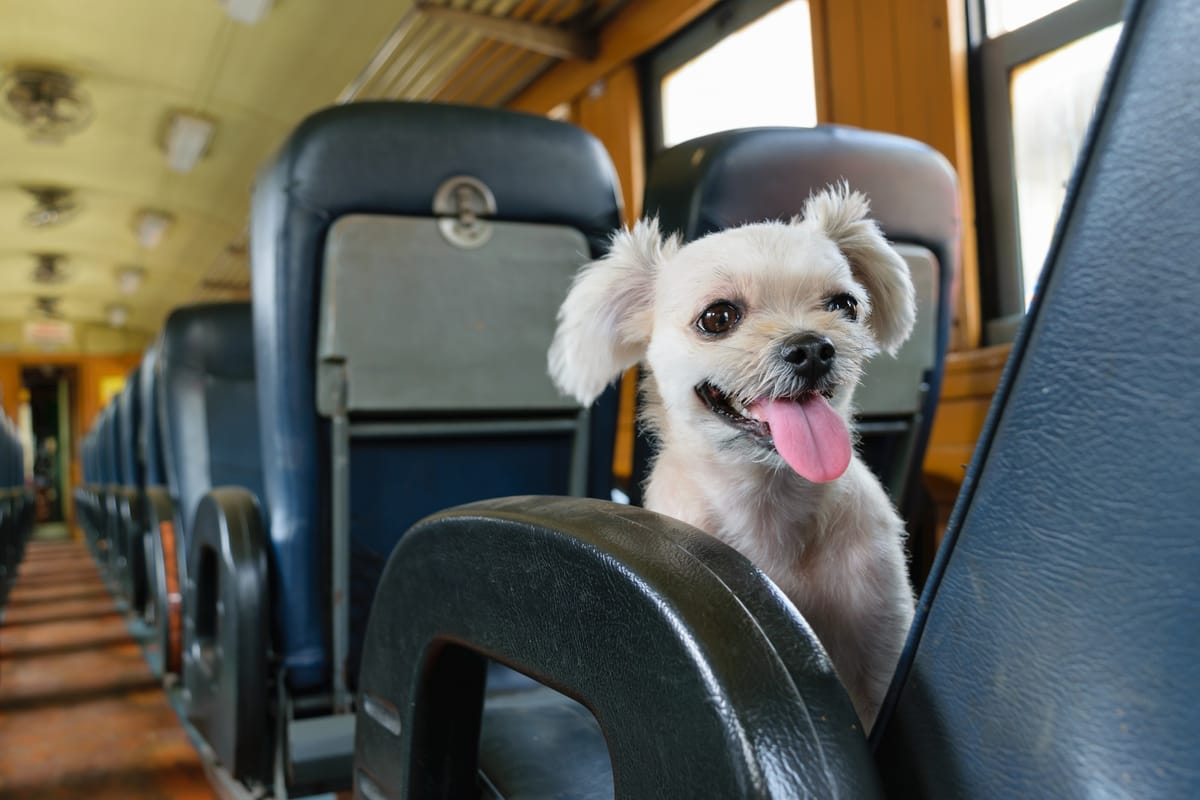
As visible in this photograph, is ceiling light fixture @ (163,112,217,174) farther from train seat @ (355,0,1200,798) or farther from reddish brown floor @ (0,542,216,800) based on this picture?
train seat @ (355,0,1200,798)

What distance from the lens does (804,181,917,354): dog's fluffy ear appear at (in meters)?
0.39

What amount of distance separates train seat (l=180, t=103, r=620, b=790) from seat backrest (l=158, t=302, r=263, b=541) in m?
0.96

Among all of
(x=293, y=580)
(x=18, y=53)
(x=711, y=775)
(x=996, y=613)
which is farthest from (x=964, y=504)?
(x=18, y=53)

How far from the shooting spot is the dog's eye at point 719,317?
0.37 m

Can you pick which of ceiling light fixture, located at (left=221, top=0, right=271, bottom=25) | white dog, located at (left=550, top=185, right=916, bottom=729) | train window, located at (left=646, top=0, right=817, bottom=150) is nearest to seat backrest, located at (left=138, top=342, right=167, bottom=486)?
ceiling light fixture, located at (left=221, top=0, right=271, bottom=25)

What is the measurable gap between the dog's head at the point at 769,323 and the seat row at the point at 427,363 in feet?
0.11

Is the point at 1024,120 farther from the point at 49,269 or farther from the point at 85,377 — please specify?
the point at 85,377

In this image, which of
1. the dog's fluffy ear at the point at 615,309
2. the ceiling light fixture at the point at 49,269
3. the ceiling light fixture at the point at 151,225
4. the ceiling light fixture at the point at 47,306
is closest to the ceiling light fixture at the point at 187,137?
the ceiling light fixture at the point at 151,225

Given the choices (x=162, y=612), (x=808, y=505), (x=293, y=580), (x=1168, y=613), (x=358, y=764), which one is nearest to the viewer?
(x=1168, y=613)

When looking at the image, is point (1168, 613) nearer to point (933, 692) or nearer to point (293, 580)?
point (933, 692)

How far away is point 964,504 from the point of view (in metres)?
0.37

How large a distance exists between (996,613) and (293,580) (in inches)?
41.3

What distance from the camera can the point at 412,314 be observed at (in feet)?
2.85

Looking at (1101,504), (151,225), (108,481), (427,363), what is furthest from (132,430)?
(151,225)
